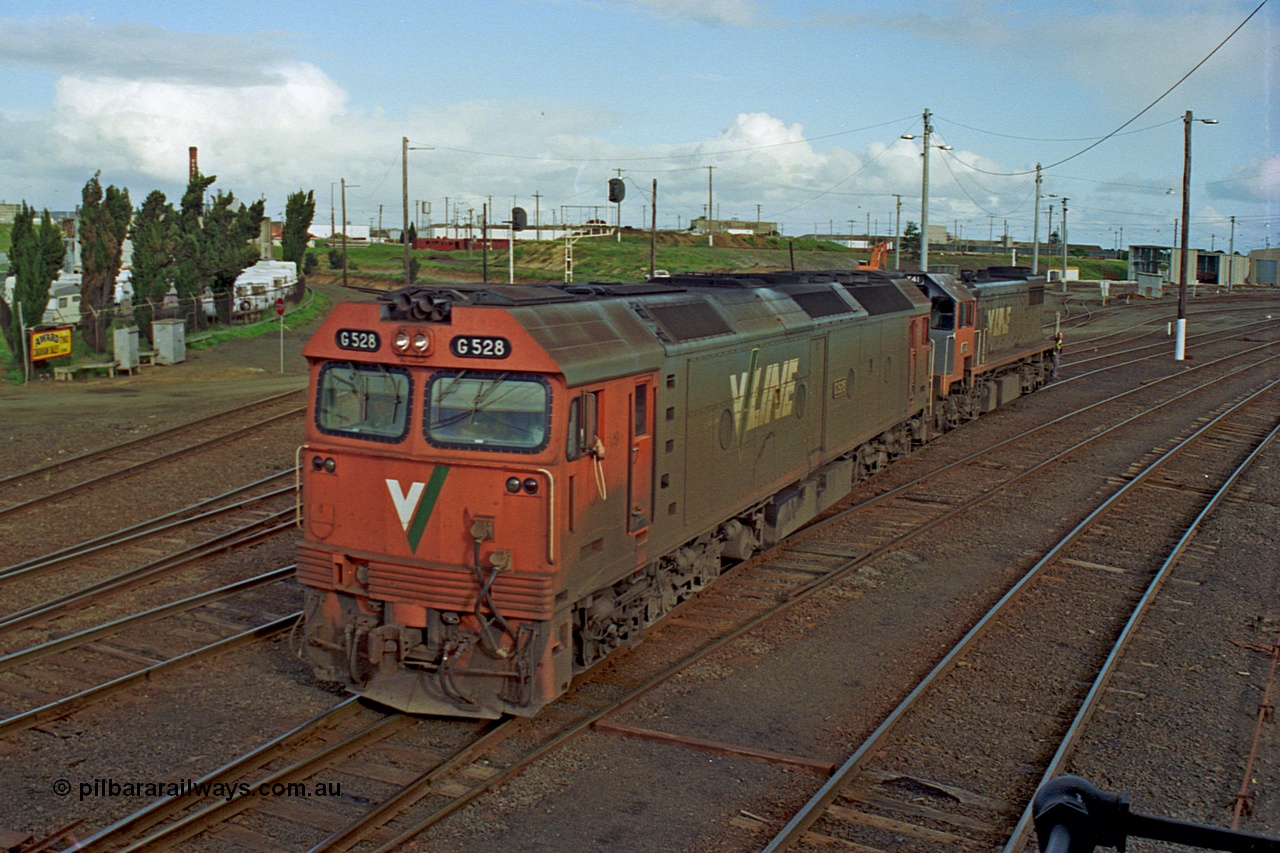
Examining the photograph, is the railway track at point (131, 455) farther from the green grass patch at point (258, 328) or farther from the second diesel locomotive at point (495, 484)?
the green grass patch at point (258, 328)

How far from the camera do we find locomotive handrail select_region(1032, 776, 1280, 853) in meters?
2.45

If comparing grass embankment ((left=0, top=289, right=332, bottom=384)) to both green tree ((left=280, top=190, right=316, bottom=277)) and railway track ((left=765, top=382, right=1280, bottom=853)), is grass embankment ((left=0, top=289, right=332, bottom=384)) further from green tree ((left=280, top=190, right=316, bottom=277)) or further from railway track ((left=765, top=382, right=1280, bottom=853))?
railway track ((left=765, top=382, right=1280, bottom=853))

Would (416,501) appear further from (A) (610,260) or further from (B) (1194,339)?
(A) (610,260)

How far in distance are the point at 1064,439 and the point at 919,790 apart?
60.1 feet

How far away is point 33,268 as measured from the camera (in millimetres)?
31266

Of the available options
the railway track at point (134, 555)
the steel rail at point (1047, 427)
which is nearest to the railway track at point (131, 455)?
the railway track at point (134, 555)

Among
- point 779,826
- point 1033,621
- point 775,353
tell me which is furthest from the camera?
point 775,353

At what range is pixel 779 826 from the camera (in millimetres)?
8156

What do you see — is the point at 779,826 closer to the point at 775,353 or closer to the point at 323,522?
the point at 323,522

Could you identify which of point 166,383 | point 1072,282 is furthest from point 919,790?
point 1072,282

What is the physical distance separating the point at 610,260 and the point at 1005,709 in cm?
8275

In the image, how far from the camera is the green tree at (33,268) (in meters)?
31.2

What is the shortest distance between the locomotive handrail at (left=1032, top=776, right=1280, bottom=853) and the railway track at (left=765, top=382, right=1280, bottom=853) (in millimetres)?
5437

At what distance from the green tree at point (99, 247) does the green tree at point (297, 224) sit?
86.2 feet
